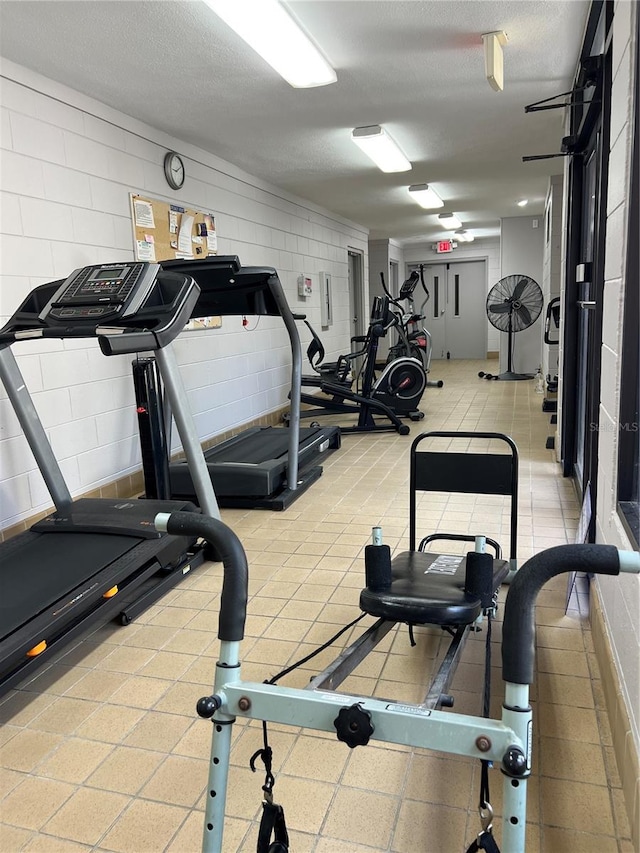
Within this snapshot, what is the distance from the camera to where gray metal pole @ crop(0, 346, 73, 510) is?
3055 mm

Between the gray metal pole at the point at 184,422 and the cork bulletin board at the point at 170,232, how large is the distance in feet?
5.83

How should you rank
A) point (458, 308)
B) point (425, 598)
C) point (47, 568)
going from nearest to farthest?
point (425, 598) → point (47, 568) → point (458, 308)

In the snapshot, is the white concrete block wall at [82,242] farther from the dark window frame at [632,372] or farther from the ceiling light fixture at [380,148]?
the dark window frame at [632,372]

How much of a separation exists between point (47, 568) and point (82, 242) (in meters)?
2.25

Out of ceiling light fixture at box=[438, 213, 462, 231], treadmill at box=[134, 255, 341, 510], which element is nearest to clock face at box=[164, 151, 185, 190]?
treadmill at box=[134, 255, 341, 510]

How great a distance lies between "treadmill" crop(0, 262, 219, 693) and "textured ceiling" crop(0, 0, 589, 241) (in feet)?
4.20

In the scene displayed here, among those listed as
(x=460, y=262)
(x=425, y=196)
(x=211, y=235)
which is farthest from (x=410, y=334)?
(x=460, y=262)

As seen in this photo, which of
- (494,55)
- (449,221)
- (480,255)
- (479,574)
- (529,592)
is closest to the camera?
(529,592)

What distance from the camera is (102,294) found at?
2719 mm

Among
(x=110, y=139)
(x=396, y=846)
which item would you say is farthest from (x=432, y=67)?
(x=396, y=846)

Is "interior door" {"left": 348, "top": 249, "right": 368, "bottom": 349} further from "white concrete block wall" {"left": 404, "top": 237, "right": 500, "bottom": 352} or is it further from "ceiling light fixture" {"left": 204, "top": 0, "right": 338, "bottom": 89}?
"ceiling light fixture" {"left": 204, "top": 0, "right": 338, "bottom": 89}

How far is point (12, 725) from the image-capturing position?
2.07m

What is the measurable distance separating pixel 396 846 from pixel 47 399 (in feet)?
10.1

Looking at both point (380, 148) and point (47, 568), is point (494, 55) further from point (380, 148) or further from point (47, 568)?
point (47, 568)
